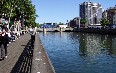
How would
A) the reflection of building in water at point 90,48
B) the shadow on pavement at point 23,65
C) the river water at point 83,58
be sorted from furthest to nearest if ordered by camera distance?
the reflection of building in water at point 90,48, the river water at point 83,58, the shadow on pavement at point 23,65

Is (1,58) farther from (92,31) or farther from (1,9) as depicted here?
(92,31)

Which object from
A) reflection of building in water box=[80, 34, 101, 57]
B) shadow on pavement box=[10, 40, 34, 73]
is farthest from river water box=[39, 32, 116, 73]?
shadow on pavement box=[10, 40, 34, 73]

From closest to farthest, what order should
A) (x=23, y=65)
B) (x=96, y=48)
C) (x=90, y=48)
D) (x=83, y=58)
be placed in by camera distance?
(x=23, y=65)
(x=83, y=58)
(x=96, y=48)
(x=90, y=48)

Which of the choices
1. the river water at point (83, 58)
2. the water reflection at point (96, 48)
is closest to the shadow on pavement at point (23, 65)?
the river water at point (83, 58)

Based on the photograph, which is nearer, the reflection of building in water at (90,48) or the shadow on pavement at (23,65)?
the shadow on pavement at (23,65)

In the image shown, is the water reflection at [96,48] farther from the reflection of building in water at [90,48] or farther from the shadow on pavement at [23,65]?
the shadow on pavement at [23,65]

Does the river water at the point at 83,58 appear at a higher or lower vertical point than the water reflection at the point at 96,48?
higher

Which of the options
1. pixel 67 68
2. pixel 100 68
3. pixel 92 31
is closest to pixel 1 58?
pixel 67 68

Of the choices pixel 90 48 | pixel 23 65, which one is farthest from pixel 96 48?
pixel 23 65

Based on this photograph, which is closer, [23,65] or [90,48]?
[23,65]

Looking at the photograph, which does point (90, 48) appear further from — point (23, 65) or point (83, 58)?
point (23, 65)

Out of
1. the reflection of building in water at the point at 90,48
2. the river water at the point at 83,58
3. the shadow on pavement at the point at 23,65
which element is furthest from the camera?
the reflection of building in water at the point at 90,48

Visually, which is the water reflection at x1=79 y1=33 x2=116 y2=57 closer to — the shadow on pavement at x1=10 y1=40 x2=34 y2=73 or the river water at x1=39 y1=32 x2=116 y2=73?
the river water at x1=39 y1=32 x2=116 y2=73

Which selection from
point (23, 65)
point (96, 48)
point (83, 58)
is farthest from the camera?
point (96, 48)
